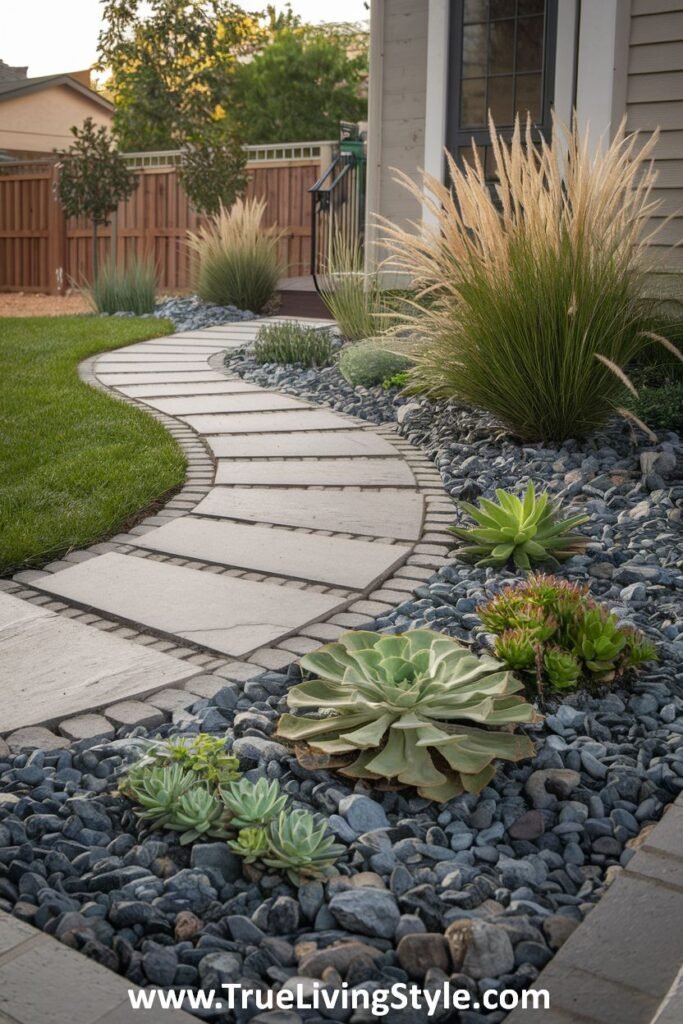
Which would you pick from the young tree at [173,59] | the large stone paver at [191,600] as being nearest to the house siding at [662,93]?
the large stone paver at [191,600]

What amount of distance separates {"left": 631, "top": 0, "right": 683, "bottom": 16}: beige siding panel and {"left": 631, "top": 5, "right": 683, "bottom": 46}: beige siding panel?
0.02 metres

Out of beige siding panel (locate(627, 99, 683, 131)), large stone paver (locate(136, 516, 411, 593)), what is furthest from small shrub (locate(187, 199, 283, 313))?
large stone paver (locate(136, 516, 411, 593))

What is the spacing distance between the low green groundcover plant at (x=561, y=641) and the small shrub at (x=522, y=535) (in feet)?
1.61

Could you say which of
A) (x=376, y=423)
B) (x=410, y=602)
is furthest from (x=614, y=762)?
(x=376, y=423)

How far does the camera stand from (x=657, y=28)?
5.61m

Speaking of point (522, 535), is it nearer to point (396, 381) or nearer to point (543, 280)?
point (543, 280)

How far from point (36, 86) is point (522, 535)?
20.8m

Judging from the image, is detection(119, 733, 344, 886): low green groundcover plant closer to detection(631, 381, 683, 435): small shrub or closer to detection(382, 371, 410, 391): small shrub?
detection(631, 381, 683, 435): small shrub

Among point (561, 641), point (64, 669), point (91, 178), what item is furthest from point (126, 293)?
Result: point (561, 641)

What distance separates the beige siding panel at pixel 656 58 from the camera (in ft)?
18.1

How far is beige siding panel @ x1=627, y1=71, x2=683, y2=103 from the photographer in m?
5.55

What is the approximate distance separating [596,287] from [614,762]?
7.41 ft

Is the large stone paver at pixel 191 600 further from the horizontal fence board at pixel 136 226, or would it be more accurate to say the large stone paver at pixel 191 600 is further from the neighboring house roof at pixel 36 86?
the neighboring house roof at pixel 36 86

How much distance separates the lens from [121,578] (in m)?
2.81
